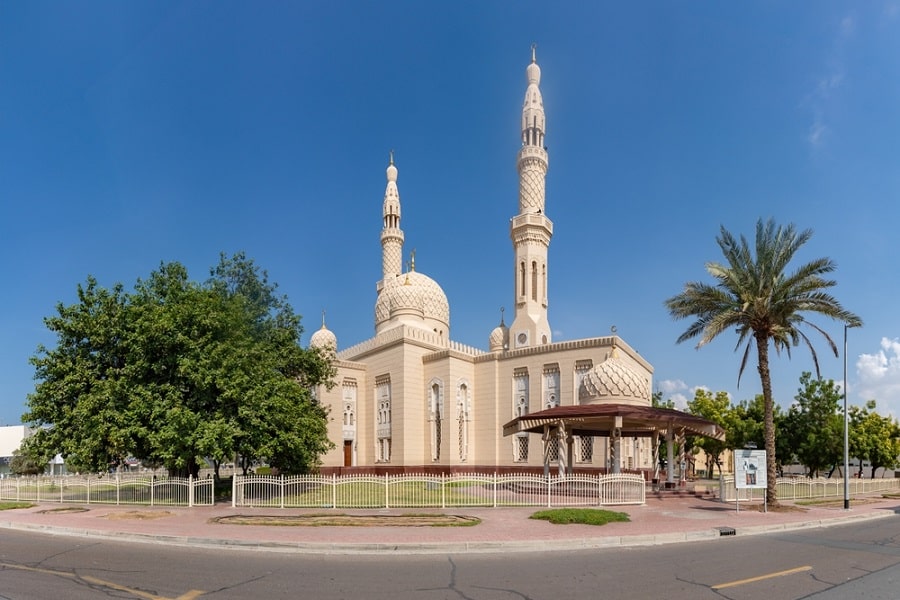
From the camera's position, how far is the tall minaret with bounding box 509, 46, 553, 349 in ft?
142

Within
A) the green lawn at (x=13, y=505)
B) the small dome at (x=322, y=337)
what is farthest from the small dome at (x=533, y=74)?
the green lawn at (x=13, y=505)

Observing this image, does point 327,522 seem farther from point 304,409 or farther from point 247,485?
point 304,409

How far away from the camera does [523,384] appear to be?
133 ft

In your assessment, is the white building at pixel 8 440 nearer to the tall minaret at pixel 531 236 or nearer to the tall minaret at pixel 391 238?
the tall minaret at pixel 391 238

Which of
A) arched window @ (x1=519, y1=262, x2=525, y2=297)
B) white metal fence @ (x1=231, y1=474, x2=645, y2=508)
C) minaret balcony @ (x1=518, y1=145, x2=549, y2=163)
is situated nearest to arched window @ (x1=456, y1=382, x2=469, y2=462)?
arched window @ (x1=519, y1=262, x2=525, y2=297)

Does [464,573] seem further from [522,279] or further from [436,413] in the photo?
[522,279]

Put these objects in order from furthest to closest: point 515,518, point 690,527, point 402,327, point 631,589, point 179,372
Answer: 1. point 402,327
2. point 179,372
3. point 515,518
4. point 690,527
5. point 631,589

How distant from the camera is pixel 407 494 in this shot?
847 inches

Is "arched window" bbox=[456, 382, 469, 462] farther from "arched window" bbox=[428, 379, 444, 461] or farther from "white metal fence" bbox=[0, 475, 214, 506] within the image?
"white metal fence" bbox=[0, 475, 214, 506]

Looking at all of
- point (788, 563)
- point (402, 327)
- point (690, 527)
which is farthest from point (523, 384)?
point (788, 563)

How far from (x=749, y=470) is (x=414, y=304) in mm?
31917

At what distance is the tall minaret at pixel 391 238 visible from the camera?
57.2 meters

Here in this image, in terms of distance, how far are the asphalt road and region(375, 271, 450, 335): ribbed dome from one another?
35733 millimetres

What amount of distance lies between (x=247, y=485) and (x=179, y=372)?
4.93 m
